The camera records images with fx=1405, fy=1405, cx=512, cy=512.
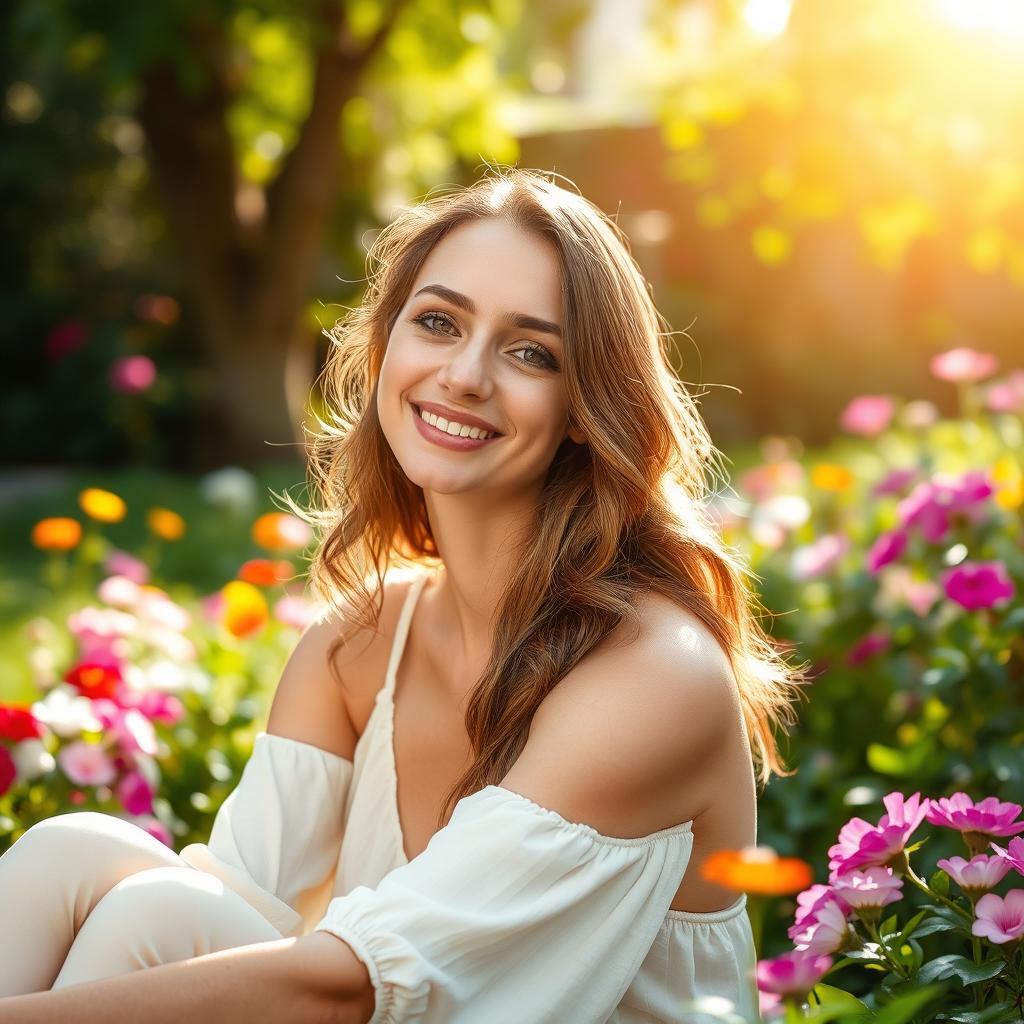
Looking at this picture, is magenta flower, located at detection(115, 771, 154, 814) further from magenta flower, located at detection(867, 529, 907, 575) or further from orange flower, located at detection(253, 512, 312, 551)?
magenta flower, located at detection(867, 529, 907, 575)

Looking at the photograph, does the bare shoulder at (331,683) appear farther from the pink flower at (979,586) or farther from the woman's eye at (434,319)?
the pink flower at (979,586)

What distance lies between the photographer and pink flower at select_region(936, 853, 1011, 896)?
1.68 m

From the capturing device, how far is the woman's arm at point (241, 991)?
63.3 inches

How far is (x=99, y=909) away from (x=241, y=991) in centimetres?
31

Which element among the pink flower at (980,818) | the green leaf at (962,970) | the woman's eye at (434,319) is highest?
the woman's eye at (434,319)

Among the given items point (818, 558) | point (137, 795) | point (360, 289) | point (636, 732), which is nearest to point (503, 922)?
point (636, 732)

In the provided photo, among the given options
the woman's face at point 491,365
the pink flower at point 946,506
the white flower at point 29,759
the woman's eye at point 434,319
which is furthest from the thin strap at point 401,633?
the pink flower at point 946,506

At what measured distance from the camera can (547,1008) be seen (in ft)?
5.80

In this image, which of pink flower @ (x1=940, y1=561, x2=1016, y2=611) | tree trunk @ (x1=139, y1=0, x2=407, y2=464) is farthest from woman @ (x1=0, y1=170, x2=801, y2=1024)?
tree trunk @ (x1=139, y1=0, x2=407, y2=464)

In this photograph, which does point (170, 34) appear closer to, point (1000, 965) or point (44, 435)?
point (44, 435)

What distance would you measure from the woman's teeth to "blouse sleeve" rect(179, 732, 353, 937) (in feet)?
1.95

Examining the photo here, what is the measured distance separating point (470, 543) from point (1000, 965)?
1.00 m

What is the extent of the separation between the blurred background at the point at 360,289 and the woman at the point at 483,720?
1.64 ft

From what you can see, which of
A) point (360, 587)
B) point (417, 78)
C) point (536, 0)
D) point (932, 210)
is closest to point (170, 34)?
point (417, 78)
